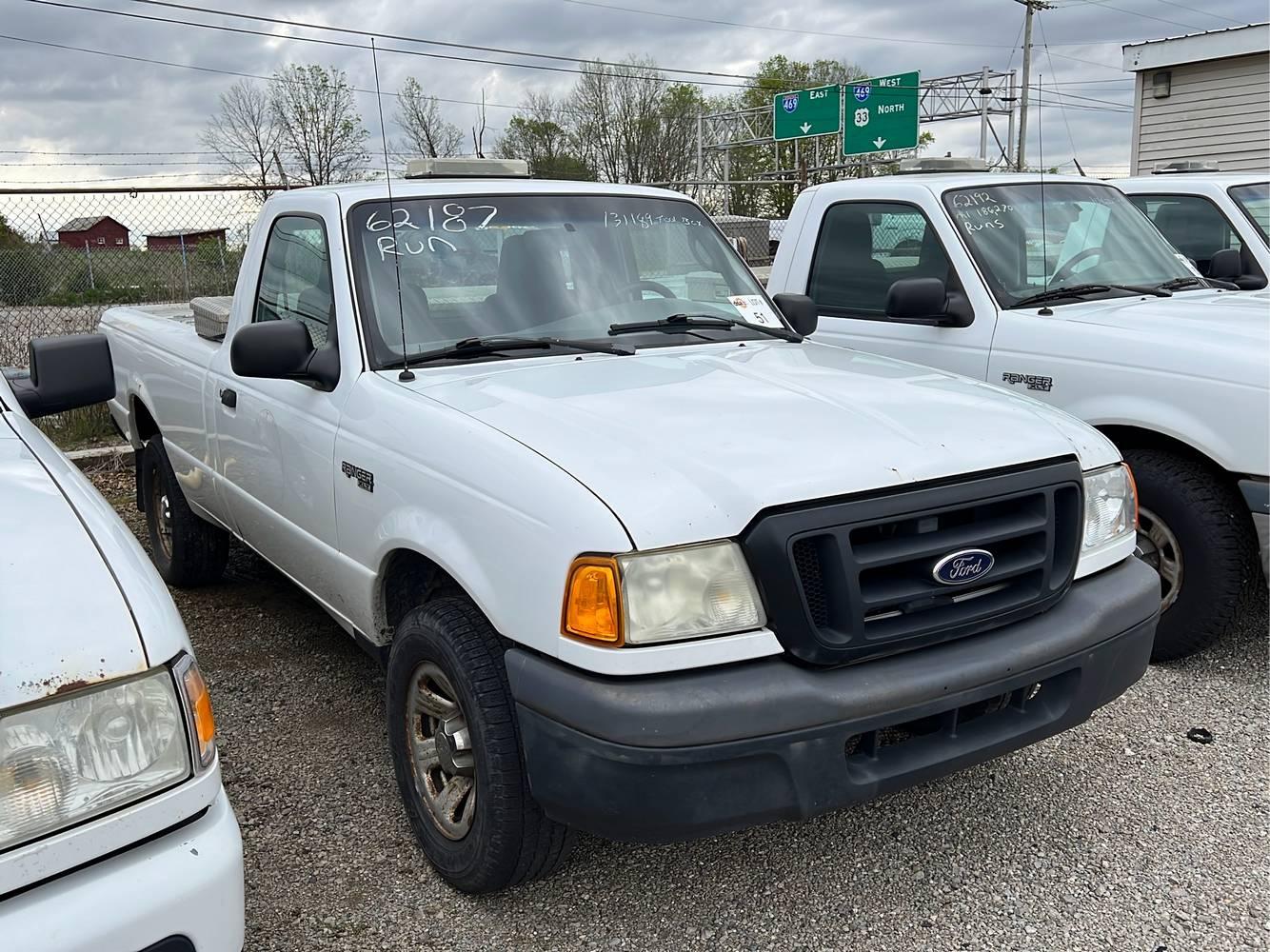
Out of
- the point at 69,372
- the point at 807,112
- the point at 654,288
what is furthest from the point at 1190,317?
the point at 807,112

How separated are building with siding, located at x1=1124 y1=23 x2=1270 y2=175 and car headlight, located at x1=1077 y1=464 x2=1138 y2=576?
15.7 meters

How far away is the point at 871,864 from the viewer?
3039 mm

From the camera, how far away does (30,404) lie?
10.2 feet

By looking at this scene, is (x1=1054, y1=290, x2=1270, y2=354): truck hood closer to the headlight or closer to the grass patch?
the headlight

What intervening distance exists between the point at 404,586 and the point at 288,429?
2.58 ft

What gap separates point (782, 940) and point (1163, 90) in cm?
1846

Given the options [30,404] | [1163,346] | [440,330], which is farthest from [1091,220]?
[30,404]

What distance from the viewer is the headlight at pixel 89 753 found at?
1.68 metres

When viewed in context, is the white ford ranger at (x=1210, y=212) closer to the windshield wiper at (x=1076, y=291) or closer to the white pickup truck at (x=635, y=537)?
the windshield wiper at (x=1076, y=291)

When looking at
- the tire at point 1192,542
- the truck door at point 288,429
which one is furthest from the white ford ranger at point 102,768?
the tire at point 1192,542

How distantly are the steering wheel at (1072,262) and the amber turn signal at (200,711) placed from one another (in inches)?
166

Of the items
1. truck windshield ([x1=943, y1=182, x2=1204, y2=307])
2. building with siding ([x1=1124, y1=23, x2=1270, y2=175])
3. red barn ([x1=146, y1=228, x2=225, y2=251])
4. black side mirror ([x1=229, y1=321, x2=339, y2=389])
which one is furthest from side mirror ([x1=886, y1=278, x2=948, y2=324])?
building with siding ([x1=1124, y1=23, x2=1270, y2=175])

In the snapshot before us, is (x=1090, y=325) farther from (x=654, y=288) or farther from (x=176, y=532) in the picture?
(x=176, y=532)

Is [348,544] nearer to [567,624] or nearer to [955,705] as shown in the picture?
[567,624]
